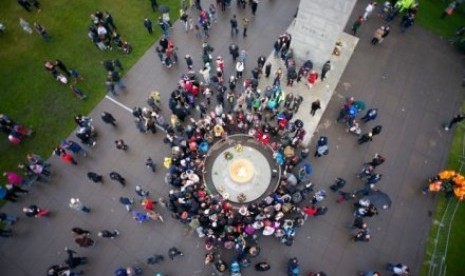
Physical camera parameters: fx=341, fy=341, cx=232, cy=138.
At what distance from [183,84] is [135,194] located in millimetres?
7202

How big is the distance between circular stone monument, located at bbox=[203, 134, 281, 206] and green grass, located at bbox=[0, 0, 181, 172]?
9247 millimetres

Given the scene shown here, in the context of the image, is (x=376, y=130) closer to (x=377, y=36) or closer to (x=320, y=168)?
(x=320, y=168)

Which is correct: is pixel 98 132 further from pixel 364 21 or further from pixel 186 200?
pixel 364 21

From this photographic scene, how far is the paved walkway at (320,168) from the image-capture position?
60.0 ft

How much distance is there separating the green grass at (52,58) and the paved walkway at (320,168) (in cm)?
176

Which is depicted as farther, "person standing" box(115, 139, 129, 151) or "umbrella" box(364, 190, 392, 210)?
"person standing" box(115, 139, 129, 151)

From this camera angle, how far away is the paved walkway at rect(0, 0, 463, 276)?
18297mm

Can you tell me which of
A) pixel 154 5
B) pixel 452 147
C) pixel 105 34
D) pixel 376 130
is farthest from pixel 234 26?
pixel 452 147

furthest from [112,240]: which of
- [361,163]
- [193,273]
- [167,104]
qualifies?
[361,163]

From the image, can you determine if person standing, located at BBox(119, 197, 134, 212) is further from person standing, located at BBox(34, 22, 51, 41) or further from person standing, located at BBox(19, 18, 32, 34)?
person standing, located at BBox(19, 18, 32, 34)

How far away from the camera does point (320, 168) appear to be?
67.1ft

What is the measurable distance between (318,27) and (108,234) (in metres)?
16.9

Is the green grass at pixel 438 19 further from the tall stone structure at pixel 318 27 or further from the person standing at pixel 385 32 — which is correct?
the tall stone structure at pixel 318 27

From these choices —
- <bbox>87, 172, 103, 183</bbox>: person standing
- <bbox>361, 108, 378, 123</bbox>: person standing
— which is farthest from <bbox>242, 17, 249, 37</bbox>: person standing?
<bbox>87, 172, 103, 183</bbox>: person standing
